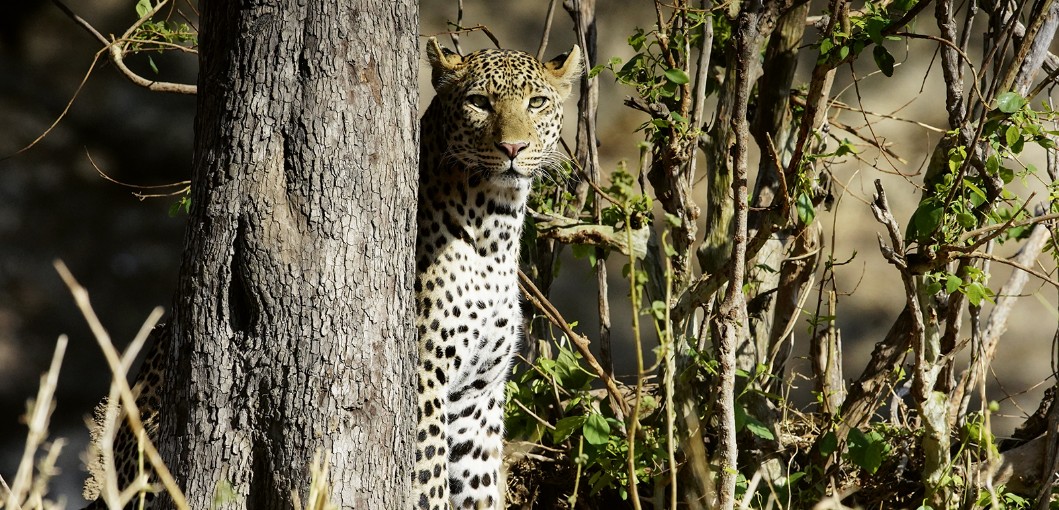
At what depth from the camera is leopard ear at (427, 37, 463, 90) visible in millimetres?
5191

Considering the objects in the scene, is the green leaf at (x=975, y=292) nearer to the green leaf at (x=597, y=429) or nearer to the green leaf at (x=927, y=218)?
the green leaf at (x=927, y=218)

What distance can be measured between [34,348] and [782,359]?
5135 mm

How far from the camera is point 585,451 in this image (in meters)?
5.50

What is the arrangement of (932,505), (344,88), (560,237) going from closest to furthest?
(344,88) → (932,505) → (560,237)

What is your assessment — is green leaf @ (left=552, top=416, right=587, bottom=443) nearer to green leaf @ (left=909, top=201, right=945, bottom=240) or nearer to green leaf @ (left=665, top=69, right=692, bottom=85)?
green leaf @ (left=665, top=69, right=692, bottom=85)

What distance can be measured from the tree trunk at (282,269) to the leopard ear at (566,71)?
6.33ft

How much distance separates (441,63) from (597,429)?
72.6 inches

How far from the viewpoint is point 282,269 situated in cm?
339

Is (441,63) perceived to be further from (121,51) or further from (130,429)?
(130,429)

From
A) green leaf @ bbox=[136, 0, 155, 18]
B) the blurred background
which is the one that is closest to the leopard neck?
green leaf @ bbox=[136, 0, 155, 18]

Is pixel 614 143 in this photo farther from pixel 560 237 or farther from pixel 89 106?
pixel 89 106

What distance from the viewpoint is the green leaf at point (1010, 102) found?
4.48 m

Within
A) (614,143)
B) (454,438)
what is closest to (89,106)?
(614,143)

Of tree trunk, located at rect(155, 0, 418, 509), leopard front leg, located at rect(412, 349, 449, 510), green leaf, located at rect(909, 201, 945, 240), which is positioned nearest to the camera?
tree trunk, located at rect(155, 0, 418, 509)
